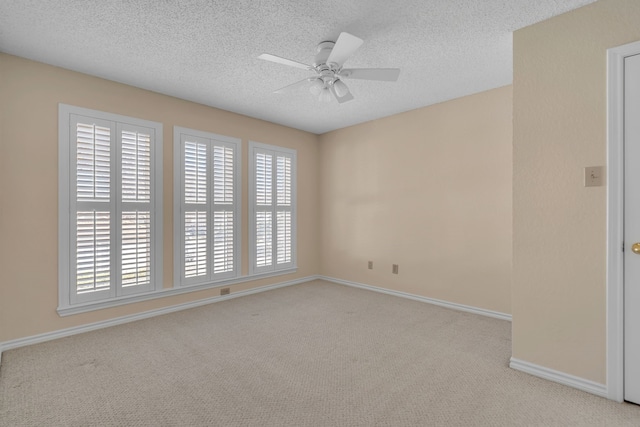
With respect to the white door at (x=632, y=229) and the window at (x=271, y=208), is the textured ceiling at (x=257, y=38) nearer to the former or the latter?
the white door at (x=632, y=229)

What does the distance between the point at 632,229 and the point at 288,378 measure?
2.42 meters

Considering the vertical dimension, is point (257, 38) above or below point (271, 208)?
above

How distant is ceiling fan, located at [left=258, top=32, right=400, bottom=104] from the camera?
6.99 feet

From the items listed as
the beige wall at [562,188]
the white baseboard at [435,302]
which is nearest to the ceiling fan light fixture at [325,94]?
the beige wall at [562,188]

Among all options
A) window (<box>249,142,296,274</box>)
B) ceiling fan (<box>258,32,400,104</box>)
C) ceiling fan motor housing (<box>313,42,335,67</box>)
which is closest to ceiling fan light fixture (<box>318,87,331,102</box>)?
ceiling fan (<box>258,32,400,104</box>)

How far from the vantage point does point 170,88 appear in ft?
11.3

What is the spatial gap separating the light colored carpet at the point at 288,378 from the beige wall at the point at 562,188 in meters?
0.36

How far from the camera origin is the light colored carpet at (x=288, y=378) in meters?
1.80

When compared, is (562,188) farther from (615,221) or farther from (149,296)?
(149,296)

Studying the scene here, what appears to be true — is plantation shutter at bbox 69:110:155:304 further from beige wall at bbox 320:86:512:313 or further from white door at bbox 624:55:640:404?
white door at bbox 624:55:640:404

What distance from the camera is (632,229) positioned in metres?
1.89

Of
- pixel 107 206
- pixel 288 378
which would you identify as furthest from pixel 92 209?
pixel 288 378

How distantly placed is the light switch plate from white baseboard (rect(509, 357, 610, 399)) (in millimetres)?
1293

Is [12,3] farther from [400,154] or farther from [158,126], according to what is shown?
[400,154]
